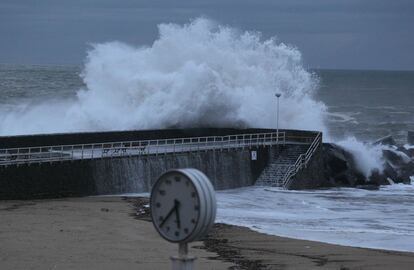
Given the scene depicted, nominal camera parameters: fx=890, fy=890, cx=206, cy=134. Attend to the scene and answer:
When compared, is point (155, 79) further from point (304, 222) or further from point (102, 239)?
point (102, 239)

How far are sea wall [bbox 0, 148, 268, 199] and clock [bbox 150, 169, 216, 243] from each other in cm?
1696

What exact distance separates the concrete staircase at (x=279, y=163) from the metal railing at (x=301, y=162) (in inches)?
6.3

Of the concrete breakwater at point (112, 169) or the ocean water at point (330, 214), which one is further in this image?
the concrete breakwater at point (112, 169)

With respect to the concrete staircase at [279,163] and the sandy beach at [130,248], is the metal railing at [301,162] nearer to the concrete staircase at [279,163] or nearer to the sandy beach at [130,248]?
the concrete staircase at [279,163]

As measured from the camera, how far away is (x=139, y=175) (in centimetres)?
2673

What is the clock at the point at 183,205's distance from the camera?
20.0ft

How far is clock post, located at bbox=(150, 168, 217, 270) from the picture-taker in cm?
611

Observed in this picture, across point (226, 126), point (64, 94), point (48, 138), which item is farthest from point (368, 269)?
point (64, 94)

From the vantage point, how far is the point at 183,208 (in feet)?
20.4

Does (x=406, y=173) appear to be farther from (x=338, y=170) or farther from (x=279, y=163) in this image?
(x=279, y=163)

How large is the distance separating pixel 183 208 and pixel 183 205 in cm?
2

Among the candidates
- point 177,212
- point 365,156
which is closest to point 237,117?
point 365,156

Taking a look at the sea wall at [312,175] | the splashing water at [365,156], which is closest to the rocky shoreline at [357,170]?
the splashing water at [365,156]

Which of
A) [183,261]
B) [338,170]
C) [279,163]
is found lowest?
[183,261]
